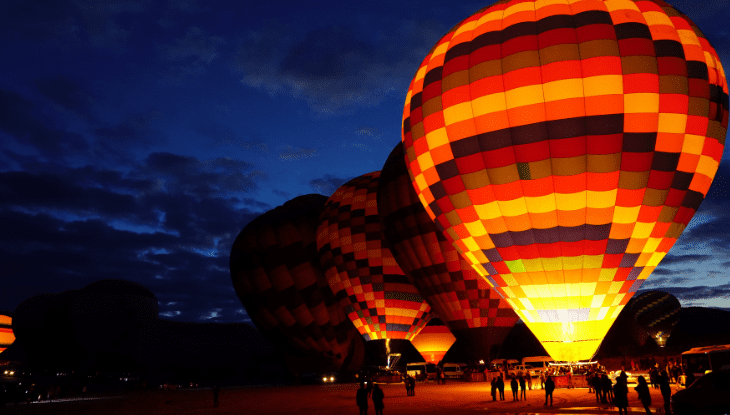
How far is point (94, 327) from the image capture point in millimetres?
33062

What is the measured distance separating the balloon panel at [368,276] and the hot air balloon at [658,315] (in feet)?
92.0

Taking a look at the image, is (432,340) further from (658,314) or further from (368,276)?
(658,314)

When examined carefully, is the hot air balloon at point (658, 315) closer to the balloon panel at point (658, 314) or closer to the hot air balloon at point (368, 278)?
the balloon panel at point (658, 314)

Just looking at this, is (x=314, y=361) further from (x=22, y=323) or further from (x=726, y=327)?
(x=726, y=327)

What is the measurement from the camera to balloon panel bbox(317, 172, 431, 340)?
73.9 feet

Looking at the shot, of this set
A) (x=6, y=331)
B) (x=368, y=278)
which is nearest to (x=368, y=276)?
(x=368, y=278)

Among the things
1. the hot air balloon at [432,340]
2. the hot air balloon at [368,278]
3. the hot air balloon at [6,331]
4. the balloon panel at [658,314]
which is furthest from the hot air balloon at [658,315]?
the hot air balloon at [6,331]

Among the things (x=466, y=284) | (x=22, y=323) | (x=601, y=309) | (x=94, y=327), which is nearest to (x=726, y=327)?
(x=466, y=284)

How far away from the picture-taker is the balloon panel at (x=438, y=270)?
1902 cm

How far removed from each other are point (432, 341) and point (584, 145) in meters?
15.8

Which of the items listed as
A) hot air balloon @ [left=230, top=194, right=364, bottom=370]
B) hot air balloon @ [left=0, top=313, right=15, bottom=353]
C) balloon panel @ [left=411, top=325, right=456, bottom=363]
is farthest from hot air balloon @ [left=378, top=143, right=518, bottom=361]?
hot air balloon @ [left=0, top=313, right=15, bottom=353]

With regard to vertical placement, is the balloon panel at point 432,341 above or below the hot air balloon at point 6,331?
below

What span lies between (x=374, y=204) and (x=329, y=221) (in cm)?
224

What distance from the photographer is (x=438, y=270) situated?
19.2m
